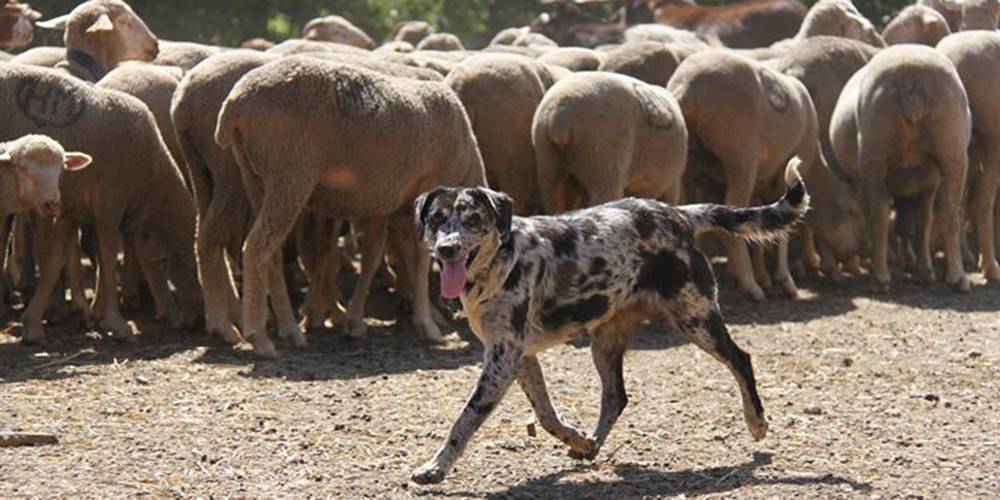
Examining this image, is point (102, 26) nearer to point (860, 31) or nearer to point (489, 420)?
point (489, 420)

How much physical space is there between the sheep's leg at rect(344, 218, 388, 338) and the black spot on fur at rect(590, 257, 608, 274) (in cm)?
439

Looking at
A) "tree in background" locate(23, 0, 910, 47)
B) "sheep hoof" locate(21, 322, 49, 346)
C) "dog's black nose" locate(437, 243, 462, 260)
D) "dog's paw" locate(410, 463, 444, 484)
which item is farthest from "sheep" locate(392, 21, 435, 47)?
"dog's paw" locate(410, 463, 444, 484)

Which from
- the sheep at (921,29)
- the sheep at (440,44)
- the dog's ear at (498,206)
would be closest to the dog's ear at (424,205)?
the dog's ear at (498,206)

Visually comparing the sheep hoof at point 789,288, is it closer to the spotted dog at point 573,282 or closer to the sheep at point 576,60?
the sheep at point 576,60

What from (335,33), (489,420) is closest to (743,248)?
(489,420)

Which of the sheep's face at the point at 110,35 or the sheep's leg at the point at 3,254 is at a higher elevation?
the sheep's face at the point at 110,35

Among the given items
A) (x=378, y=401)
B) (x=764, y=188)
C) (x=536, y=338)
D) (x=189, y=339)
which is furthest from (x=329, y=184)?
(x=764, y=188)

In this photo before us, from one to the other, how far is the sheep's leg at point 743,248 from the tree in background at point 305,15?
14.3 meters

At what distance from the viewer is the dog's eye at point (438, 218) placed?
26.2 ft

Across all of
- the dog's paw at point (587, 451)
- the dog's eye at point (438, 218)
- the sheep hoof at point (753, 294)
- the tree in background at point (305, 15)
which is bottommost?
the tree in background at point (305, 15)

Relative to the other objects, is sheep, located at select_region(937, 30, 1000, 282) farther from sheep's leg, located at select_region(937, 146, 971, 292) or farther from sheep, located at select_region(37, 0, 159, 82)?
sheep, located at select_region(37, 0, 159, 82)

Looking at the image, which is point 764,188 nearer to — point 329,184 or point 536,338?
point 329,184

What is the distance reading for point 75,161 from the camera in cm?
1170

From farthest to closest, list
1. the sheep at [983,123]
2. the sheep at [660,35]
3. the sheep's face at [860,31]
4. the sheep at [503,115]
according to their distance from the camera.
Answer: the sheep at [660,35], the sheep's face at [860,31], the sheep at [983,123], the sheep at [503,115]
